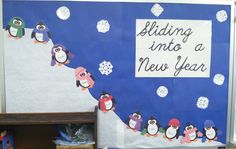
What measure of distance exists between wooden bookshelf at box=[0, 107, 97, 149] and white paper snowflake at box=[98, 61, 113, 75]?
10.8 inches

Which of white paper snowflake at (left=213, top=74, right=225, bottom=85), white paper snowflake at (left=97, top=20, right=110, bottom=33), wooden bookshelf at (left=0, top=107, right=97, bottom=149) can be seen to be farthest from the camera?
white paper snowflake at (left=213, top=74, right=225, bottom=85)

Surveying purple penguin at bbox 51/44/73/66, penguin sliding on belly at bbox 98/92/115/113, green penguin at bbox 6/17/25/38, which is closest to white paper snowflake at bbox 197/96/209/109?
penguin sliding on belly at bbox 98/92/115/113

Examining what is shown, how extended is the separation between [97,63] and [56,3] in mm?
507

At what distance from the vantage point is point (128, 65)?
6.34ft

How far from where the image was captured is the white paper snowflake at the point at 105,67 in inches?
75.3

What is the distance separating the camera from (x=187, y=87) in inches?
78.0

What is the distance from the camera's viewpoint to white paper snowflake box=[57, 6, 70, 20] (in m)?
1.87

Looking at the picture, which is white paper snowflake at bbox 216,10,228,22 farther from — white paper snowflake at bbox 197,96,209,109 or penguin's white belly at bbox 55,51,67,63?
penguin's white belly at bbox 55,51,67,63

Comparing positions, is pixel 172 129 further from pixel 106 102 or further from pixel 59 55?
pixel 59 55

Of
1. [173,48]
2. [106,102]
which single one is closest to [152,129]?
[106,102]

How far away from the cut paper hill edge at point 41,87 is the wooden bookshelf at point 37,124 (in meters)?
0.08

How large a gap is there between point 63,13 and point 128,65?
0.59 meters

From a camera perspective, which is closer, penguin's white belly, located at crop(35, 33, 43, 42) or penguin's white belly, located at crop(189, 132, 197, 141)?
penguin's white belly, located at crop(35, 33, 43, 42)

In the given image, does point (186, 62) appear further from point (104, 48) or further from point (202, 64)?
point (104, 48)
